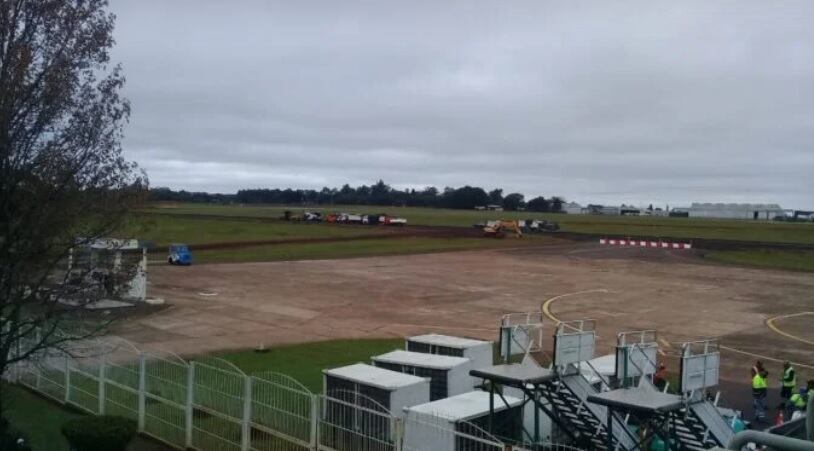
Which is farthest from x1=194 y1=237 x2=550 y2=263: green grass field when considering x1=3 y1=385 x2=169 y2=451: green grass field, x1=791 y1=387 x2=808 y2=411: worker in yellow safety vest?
x1=791 y1=387 x2=808 y2=411: worker in yellow safety vest

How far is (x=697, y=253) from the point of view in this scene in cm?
7512

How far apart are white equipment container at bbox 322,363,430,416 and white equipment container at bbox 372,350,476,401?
3.49 feet

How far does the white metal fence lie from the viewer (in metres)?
13.2

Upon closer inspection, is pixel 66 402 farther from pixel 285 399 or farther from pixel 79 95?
pixel 79 95

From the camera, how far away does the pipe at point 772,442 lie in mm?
3457

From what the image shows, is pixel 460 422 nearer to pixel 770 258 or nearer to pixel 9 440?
pixel 9 440

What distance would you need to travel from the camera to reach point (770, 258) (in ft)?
230

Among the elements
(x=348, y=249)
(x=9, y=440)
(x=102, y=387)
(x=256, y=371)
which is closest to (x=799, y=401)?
(x=256, y=371)

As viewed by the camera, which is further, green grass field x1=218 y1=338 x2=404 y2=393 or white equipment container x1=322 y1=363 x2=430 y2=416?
green grass field x1=218 y1=338 x2=404 y2=393

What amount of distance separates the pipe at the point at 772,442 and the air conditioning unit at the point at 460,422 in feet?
25.8

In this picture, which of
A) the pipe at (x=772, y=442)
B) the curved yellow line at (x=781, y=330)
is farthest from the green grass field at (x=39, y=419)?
the curved yellow line at (x=781, y=330)

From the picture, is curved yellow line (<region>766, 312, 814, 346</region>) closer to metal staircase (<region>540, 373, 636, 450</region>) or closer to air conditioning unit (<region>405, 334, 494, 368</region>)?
air conditioning unit (<region>405, 334, 494, 368</region>)

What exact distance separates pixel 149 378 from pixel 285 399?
3861 millimetres

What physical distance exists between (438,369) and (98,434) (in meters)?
7.33
